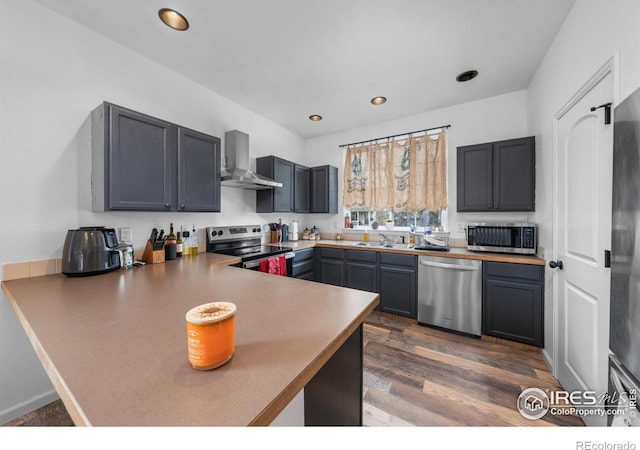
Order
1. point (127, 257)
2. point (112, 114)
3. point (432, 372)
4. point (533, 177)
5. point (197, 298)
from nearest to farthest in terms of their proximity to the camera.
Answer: point (197, 298)
point (112, 114)
point (127, 257)
point (432, 372)
point (533, 177)

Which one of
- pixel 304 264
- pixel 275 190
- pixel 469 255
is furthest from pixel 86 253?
pixel 469 255

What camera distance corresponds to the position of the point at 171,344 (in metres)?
0.77

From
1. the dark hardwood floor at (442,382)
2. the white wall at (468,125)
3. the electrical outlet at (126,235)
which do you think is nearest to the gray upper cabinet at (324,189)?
the white wall at (468,125)

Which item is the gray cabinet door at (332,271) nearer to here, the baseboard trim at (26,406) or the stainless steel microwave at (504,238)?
the stainless steel microwave at (504,238)

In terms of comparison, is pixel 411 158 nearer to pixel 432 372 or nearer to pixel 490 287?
pixel 490 287

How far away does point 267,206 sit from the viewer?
335 cm

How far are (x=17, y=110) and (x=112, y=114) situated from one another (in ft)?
1.70

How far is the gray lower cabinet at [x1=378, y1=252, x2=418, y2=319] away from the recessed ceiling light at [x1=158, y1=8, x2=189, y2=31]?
2917 millimetres

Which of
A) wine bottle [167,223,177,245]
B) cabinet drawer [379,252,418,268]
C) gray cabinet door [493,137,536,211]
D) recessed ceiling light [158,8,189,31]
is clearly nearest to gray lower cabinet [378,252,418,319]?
cabinet drawer [379,252,418,268]

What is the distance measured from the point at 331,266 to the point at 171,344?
2795mm

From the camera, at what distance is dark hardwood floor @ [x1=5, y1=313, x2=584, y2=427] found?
156 centimetres

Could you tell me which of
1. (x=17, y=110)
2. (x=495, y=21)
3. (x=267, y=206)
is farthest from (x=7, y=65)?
(x=495, y=21)

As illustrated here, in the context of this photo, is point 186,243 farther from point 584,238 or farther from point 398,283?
point 584,238

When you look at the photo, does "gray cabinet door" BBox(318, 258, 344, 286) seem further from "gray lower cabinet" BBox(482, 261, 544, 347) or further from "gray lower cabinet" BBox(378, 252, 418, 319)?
"gray lower cabinet" BBox(482, 261, 544, 347)
